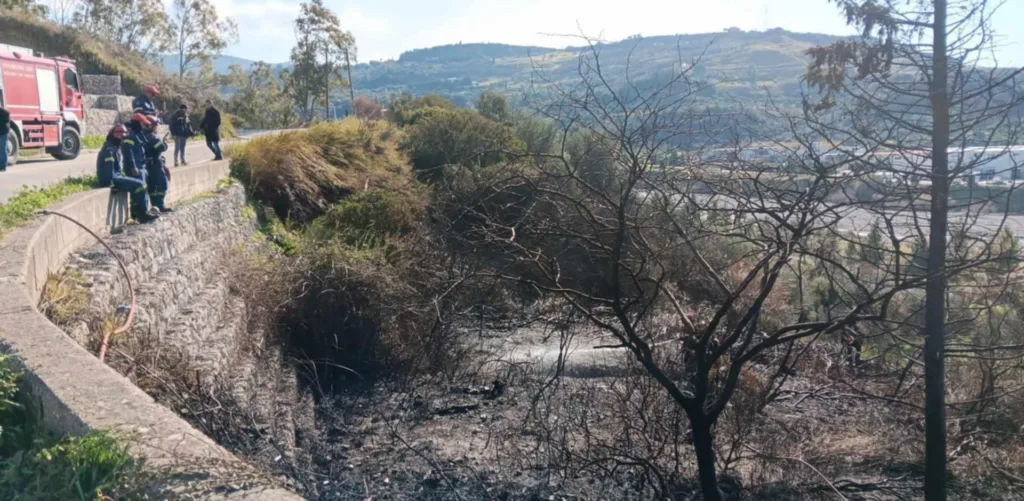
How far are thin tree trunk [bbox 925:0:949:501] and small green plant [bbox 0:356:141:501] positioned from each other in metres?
4.78

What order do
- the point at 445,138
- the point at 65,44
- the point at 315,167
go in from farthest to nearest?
the point at 65,44 < the point at 445,138 < the point at 315,167

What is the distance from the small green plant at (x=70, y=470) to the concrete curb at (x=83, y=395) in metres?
0.08

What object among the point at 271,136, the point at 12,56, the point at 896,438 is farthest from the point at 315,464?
the point at 12,56

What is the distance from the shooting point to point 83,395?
A: 11.9 ft

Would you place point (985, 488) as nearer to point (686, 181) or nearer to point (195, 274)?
point (686, 181)

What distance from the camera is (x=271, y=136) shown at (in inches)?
734

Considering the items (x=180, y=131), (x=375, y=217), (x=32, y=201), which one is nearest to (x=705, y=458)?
(x=32, y=201)

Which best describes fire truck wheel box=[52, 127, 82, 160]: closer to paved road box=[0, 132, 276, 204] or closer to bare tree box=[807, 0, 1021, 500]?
paved road box=[0, 132, 276, 204]

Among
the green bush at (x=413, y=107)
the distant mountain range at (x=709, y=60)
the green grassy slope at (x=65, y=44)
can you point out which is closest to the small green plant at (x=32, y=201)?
the distant mountain range at (x=709, y=60)

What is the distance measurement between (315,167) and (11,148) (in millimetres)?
5750

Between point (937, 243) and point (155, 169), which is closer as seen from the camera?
point (937, 243)

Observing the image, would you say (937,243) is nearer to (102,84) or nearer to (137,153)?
(137,153)

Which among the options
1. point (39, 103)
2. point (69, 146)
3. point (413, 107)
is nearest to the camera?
point (39, 103)

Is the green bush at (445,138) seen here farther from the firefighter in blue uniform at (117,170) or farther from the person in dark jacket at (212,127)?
the firefighter in blue uniform at (117,170)
